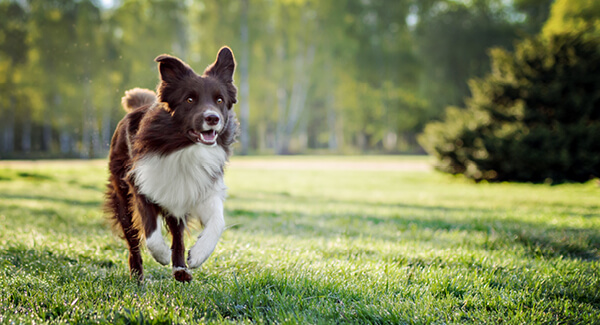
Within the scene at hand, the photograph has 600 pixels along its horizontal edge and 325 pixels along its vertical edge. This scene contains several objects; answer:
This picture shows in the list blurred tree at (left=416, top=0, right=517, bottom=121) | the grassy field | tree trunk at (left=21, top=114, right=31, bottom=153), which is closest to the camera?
the grassy field

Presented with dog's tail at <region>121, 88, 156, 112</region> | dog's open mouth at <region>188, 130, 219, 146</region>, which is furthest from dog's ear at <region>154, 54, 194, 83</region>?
dog's tail at <region>121, 88, 156, 112</region>

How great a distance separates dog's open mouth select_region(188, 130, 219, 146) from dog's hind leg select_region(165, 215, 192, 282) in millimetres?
722

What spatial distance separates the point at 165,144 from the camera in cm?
301

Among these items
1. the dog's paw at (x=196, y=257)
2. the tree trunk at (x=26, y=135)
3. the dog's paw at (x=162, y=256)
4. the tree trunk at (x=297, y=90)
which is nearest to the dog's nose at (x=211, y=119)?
the dog's paw at (x=196, y=257)

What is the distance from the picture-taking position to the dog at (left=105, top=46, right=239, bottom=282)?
295 cm

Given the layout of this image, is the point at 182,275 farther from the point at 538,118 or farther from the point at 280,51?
the point at 280,51

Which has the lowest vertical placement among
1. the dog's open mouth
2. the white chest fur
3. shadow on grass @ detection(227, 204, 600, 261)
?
shadow on grass @ detection(227, 204, 600, 261)

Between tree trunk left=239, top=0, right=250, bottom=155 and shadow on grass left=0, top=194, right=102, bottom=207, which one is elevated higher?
tree trunk left=239, top=0, right=250, bottom=155

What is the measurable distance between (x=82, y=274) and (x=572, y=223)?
666 centimetres

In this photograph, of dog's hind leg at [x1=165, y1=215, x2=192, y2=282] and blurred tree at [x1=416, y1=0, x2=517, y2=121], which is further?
blurred tree at [x1=416, y1=0, x2=517, y2=121]

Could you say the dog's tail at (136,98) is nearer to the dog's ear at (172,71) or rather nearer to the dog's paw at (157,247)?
the dog's ear at (172,71)

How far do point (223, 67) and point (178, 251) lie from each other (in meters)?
1.51

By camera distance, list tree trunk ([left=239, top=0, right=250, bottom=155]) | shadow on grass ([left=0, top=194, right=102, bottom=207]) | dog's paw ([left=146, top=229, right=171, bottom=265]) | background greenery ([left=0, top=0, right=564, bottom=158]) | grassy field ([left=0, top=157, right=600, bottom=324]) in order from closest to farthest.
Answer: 1. grassy field ([left=0, top=157, right=600, bottom=324])
2. dog's paw ([left=146, top=229, right=171, bottom=265])
3. shadow on grass ([left=0, top=194, right=102, bottom=207])
4. background greenery ([left=0, top=0, right=564, bottom=158])
5. tree trunk ([left=239, top=0, right=250, bottom=155])

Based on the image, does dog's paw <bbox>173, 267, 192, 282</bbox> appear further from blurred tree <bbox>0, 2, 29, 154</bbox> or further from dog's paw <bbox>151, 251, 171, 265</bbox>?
blurred tree <bbox>0, 2, 29, 154</bbox>
